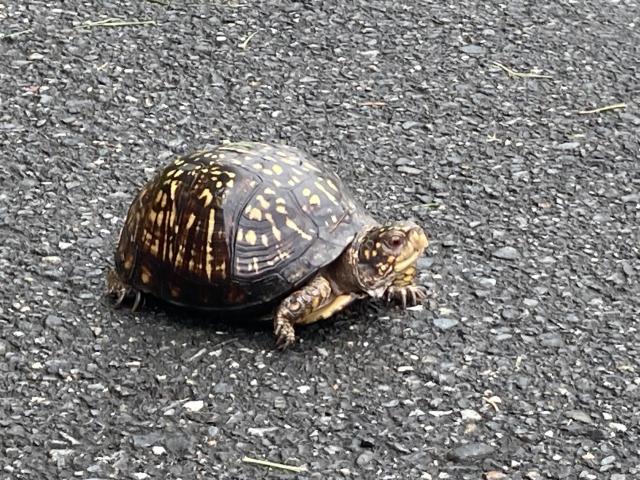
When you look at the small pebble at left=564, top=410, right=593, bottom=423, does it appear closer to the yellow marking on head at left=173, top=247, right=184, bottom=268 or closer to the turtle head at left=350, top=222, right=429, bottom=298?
the turtle head at left=350, top=222, right=429, bottom=298

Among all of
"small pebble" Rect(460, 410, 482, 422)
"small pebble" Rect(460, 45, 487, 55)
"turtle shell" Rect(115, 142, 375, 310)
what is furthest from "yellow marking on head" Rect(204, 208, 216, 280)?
"small pebble" Rect(460, 45, 487, 55)

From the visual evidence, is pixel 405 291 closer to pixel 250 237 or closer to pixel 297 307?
pixel 297 307

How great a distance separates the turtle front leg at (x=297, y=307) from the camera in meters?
3.77

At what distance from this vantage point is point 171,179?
12.8 ft

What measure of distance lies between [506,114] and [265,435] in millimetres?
2332

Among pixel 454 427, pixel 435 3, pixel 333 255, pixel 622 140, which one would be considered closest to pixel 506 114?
pixel 622 140

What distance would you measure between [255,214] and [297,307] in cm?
32

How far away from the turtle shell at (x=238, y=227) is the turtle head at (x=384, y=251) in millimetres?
60

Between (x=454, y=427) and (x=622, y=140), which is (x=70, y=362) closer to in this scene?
(x=454, y=427)

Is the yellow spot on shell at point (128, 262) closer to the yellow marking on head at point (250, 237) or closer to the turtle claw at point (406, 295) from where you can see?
the yellow marking on head at point (250, 237)

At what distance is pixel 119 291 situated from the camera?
4.05 meters

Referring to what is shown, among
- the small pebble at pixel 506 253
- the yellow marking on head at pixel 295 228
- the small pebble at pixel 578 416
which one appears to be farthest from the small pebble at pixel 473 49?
the small pebble at pixel 578 416

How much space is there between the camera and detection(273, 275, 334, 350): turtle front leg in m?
3.77

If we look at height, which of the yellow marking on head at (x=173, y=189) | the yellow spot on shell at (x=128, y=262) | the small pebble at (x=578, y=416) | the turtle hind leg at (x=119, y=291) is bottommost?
the turtle hind leg at (x=119, y=291)
